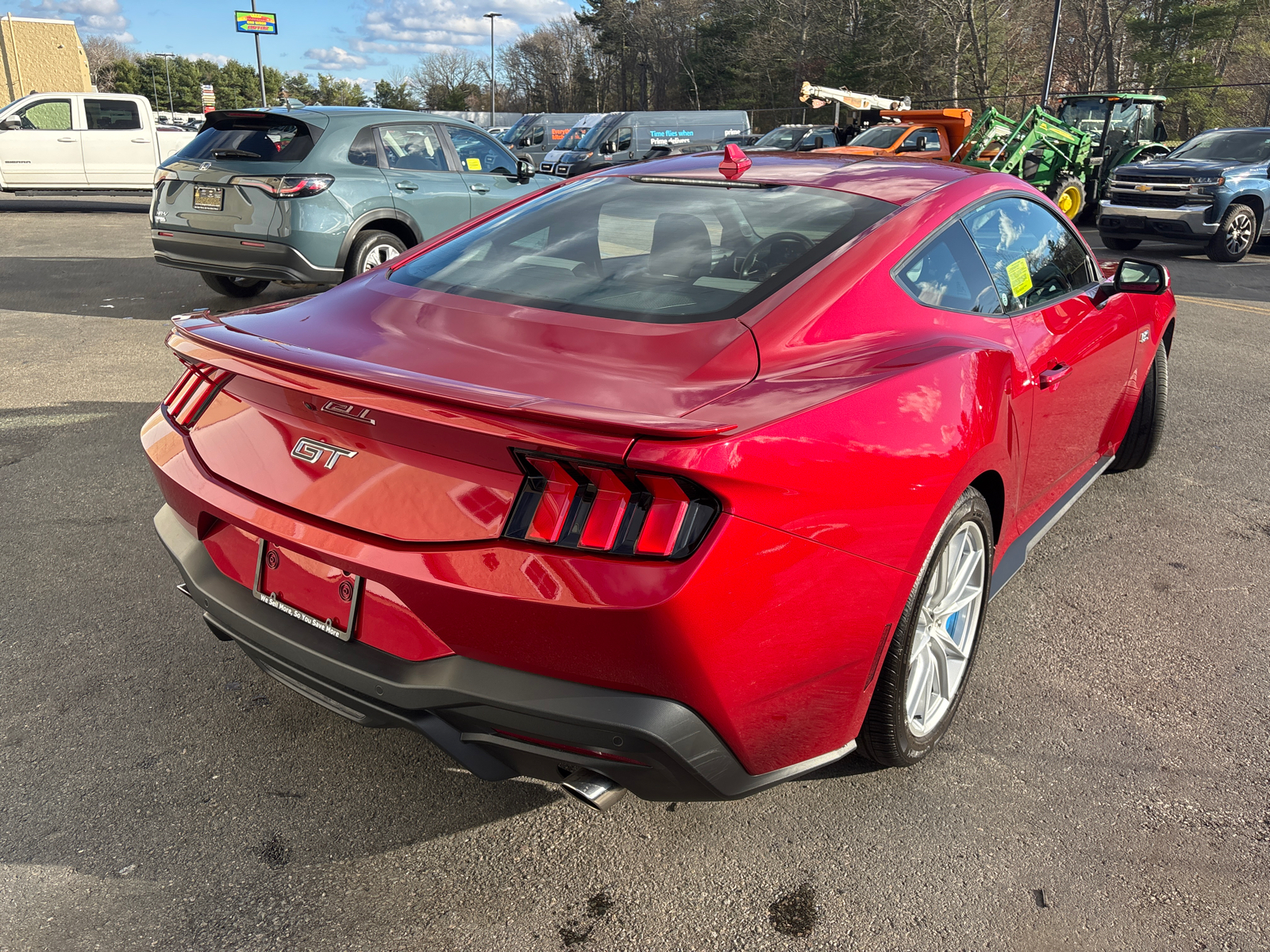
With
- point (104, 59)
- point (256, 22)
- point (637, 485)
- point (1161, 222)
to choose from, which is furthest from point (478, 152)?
point (104, 59)

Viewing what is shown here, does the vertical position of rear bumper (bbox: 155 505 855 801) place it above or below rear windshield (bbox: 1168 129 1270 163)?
below

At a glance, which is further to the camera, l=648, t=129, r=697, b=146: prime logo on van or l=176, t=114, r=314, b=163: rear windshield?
l=648, t=129, r=697, b=146: prime logo on van

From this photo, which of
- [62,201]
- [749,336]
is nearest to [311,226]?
[749,336]

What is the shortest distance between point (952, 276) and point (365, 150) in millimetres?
6653

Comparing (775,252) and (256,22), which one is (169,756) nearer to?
(775,252)

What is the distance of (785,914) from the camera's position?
7.07ft

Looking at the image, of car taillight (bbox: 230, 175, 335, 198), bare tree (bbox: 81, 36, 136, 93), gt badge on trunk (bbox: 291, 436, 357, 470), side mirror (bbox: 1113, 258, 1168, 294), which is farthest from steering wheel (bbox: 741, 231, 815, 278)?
bare tree (bbox: 81, 36, 136, 93)

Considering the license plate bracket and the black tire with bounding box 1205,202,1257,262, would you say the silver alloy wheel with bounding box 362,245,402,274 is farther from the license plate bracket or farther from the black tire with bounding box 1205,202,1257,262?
the black tire with bounding box 1205,202,1257,262

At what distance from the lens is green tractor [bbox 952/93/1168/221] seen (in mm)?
16406

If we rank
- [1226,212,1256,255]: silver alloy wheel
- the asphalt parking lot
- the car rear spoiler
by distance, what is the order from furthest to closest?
1. [1226,212,1256,255]: silver alloy wheel
2. the asphalt parking lot
3. the car rear spoiler

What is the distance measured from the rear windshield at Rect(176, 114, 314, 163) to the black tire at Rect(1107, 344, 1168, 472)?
6.36 metres

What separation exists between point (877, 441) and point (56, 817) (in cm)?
215

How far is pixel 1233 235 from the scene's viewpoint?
14.0 m

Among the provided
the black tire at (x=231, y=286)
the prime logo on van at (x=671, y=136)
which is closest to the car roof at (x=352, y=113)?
the black tire at (x=231, y=286)
